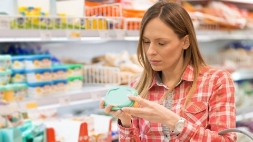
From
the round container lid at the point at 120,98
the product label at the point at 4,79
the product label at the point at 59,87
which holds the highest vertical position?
the round container lid at the point at 120,98

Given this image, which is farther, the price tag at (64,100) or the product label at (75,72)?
the product label at (75,72)

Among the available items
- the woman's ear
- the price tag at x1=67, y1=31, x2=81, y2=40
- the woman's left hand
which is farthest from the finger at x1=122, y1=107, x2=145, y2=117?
the price tag at x1=67, y1=31, x2=81, y2=40

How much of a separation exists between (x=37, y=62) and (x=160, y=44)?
870 mm

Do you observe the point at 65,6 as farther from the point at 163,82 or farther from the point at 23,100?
the point at 163,82

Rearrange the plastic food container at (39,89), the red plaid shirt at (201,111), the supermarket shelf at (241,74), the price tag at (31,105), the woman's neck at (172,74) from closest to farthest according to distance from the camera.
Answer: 1. the red plaid shirt at (201,111)
2. the woman's neck at (172,74)
3. the price tag at (31,105)
4. the plastic food container at (39,89)
5. the supermarket shelf at (241,74)

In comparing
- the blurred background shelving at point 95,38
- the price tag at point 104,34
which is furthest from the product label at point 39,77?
the price tag at point 104,34

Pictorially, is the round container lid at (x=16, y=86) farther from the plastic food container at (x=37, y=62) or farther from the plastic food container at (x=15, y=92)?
the plastic food container at (x=37, y=62)

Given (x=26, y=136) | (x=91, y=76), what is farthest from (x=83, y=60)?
(x=26, y=136)

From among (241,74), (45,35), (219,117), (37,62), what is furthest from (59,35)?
(241,74)

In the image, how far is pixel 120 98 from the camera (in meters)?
1.52

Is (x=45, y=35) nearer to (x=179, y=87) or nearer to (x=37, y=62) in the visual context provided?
(x=37, y=62)

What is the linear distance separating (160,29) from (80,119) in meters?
0.79

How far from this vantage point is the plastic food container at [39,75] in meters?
2.19

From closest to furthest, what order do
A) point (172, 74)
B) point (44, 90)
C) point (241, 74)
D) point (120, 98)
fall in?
1. point (120, 98)
2. point (172, 74)
3. point (44, 90)
4. point (241, 74)
